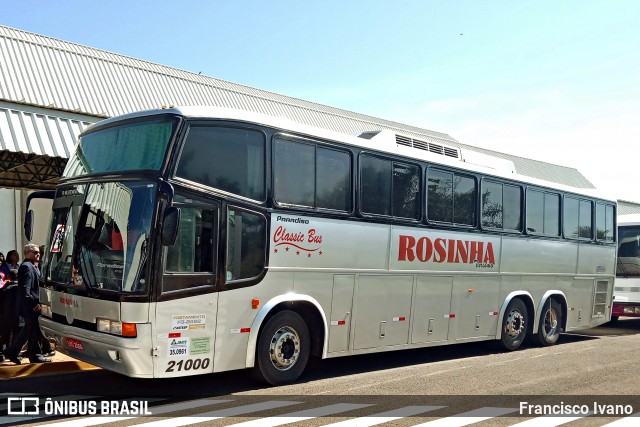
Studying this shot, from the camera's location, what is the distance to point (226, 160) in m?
8.34

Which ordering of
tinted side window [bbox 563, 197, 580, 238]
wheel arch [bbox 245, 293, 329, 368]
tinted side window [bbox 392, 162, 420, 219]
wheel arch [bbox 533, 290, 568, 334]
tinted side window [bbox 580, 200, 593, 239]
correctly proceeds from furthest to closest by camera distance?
tinted side window [bbox 580, 200, 593, 239]
tinted side window [bbox 563, 197, 580, 238]
wheel arch [bbox 533, 290, 568, 334]
tinted side window [bbox 392, 162, 420, 219]
wheel arch [bbox 245, 293, 329, 368]

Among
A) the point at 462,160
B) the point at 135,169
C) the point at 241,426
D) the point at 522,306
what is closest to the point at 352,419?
the point at 241,426

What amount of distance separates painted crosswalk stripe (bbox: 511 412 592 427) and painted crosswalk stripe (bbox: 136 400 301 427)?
2674 millimetres

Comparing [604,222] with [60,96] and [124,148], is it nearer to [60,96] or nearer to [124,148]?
[124,148]

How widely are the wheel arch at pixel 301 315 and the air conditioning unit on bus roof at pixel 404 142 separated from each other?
306 centimetres

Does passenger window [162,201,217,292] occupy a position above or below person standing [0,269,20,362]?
above

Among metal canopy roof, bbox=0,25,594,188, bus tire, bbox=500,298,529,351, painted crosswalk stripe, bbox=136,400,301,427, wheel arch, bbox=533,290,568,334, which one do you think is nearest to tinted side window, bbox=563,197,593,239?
wheel arch, bbox=533,290,568,334

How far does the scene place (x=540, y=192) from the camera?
46.7ft

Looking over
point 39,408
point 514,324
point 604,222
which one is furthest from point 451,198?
point 39,408

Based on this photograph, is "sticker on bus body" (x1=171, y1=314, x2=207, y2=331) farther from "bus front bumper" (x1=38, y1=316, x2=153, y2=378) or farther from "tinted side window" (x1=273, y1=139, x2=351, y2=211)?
"tinted side window" (x1=273, y1=139, x2=351, y2=211)

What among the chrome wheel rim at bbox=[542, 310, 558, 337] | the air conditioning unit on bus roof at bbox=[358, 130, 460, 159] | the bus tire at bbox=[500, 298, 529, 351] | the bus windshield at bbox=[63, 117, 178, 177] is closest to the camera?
the bus windshield at bbox=[63, 117, 178, 177]

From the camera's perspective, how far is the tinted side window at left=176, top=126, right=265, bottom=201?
7.97m

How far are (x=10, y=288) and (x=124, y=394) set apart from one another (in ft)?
10.5

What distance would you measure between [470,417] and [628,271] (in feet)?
46.3
